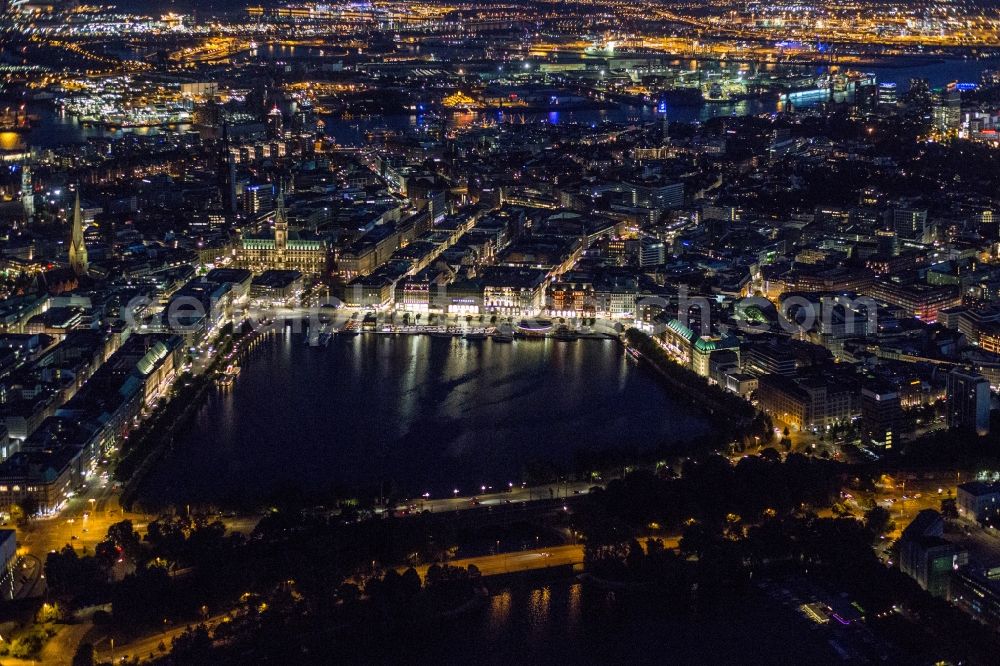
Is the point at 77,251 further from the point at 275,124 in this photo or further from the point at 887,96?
the point at 887,96

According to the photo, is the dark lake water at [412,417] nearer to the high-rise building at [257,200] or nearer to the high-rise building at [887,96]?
the high-rise building at [257,200]

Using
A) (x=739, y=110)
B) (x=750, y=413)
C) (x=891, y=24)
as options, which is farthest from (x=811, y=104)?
(x=750, y=413)

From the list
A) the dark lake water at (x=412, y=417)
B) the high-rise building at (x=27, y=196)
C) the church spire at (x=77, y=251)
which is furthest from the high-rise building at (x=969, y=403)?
the high-rise building at (x=27, y=196)

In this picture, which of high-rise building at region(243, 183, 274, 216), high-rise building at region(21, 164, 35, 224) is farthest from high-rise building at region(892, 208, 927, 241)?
high-rise building at region(21, 164, 35, 224)

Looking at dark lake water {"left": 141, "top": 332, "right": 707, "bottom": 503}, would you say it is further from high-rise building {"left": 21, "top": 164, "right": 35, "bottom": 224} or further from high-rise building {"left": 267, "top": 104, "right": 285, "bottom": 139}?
high-rise building {"left": 267, "top": 104, "right": 285, "bottom": 139}

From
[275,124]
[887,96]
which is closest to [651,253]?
[275,124]
